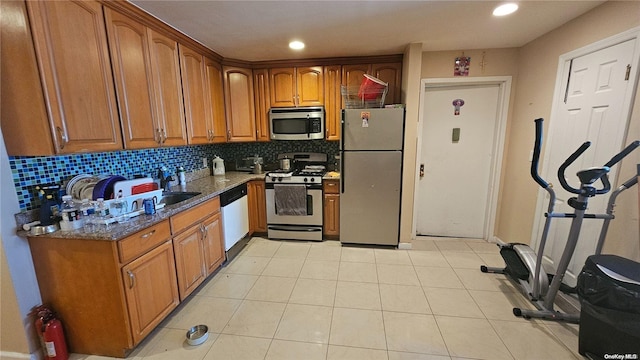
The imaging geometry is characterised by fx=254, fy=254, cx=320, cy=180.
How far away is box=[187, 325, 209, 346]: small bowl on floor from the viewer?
1748 millimetres

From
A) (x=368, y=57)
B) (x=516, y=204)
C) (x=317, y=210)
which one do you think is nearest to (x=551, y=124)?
(x=516, y=204)

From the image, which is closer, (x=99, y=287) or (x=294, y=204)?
(x=99, y=287)

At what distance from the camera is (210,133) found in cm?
301

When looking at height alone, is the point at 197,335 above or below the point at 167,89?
below

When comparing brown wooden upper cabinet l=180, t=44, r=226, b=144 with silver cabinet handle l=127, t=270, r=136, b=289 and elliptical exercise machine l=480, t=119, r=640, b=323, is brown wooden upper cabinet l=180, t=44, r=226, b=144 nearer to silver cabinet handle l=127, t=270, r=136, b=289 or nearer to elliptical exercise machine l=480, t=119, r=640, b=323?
silver cabinet handle l=127, t=270, r=136, b=289

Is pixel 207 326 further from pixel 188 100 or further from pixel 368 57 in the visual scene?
pixel 368 57

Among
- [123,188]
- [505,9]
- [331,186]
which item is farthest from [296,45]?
[123,188]

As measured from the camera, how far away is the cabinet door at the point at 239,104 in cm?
331

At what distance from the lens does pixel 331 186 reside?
3.25 metres

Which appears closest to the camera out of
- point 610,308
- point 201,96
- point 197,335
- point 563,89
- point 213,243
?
point 610,308

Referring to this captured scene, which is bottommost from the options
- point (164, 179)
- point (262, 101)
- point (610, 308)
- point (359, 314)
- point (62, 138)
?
point (359, 314)

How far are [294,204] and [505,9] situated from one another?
276 centimetres

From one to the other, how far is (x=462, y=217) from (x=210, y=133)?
340 cm

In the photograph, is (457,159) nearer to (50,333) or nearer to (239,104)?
(239,104)
